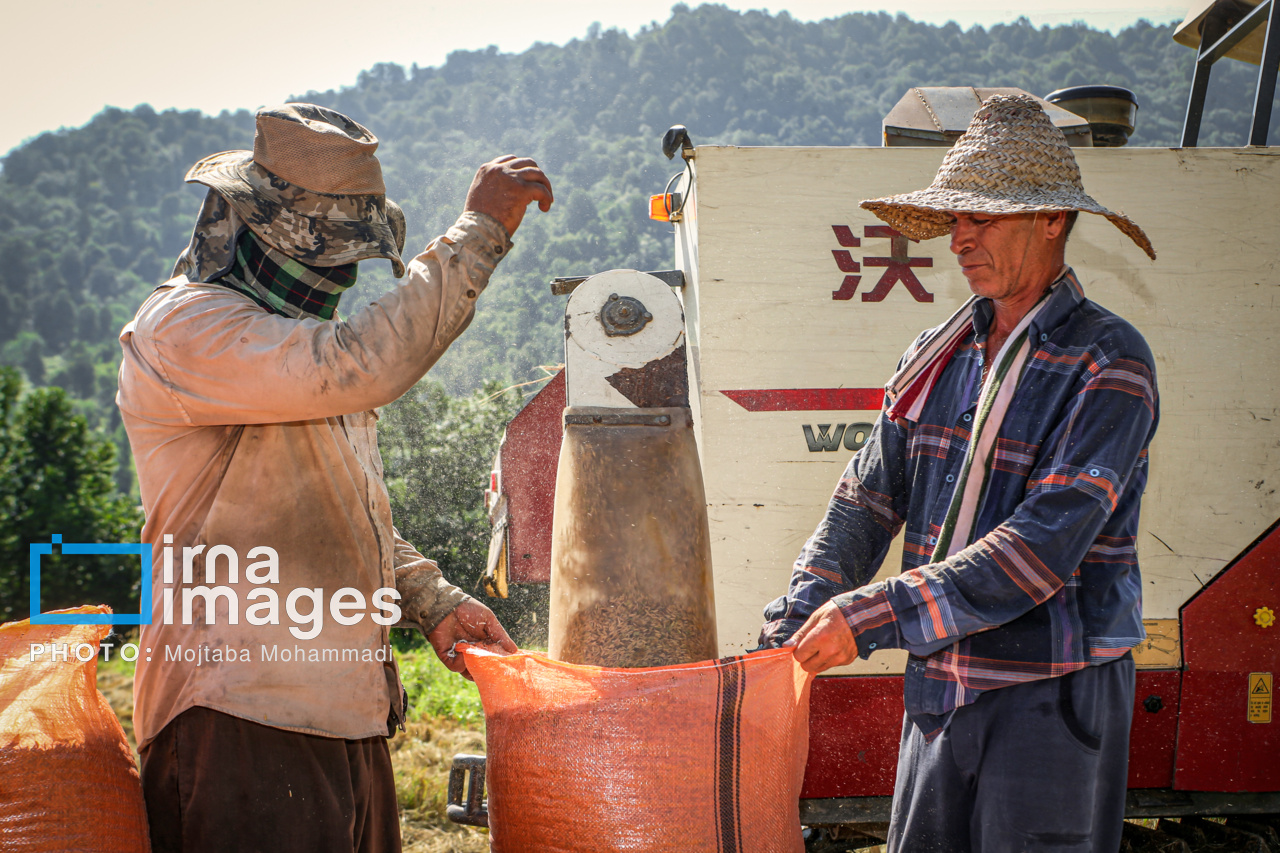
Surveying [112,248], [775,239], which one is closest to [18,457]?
[775,239]

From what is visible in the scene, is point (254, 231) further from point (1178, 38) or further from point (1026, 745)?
point (1178, 38)

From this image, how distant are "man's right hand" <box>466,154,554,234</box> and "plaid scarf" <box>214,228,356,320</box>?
37cm

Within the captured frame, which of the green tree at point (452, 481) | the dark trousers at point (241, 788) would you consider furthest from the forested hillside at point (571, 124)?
the dark trousers at point (241, 788)

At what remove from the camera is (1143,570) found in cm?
296

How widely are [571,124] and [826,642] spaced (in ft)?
207

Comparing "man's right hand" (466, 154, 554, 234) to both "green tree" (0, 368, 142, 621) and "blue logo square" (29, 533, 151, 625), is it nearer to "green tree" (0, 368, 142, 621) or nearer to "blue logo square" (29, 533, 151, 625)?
"blue logo square" (29, 533, 151, 625)

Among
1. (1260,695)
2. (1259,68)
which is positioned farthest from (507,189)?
(1259,68)

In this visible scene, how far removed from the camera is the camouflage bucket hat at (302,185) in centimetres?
176

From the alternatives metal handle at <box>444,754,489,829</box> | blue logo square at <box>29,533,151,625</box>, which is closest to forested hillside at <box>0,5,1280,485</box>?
metal handle at <box>444,754,489,829</box>

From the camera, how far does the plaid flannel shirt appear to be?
1.68 metres

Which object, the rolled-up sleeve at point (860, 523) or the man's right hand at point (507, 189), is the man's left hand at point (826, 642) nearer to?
the rolled-up sleeve at point (860, 523)

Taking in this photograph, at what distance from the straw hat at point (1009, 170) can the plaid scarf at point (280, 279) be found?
129 centimetres

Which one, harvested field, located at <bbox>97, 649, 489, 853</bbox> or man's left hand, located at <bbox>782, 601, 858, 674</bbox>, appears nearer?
man's left hand, located at <bbox>782, 601, 858, 674</bbox>

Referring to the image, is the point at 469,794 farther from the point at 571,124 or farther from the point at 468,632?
the point at 571,124
